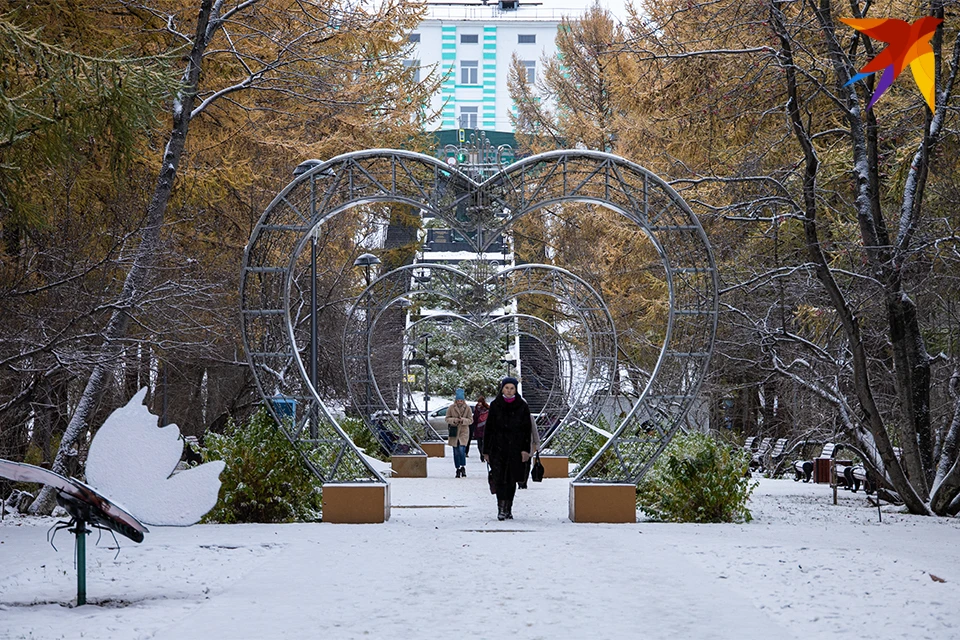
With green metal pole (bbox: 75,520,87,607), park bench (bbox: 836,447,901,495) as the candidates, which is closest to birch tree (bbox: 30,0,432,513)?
green metal pole (bbox: 75,520,87,607)

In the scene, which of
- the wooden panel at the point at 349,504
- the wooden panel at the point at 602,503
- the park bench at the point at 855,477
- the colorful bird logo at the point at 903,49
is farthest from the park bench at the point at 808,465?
the colorful bird logo at the point at 903,49

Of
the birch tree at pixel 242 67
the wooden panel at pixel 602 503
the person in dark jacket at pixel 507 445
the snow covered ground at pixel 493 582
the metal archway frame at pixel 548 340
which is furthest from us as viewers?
the metal archway frame at pixel 548 340

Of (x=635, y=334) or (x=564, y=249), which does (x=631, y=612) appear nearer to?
(x=635, y=334)

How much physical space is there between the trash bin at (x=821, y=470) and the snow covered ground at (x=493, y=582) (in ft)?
34.4

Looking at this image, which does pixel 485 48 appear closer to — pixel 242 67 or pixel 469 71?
pixel 469 71

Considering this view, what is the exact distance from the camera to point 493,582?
9.53 meters

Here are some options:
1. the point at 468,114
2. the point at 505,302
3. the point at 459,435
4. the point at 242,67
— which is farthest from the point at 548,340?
the point at 468,114

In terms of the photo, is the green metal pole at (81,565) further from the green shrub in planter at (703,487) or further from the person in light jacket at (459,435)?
the person in light jacket at (459,435)

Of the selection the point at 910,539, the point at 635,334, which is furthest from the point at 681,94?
the point at 635,334

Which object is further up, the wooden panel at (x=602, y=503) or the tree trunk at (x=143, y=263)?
the tree trunk at (x=143, y=263)

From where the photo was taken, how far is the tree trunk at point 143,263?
48.4 feet

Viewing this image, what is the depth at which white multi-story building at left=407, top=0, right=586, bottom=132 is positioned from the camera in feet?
267

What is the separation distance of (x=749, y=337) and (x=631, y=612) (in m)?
12.3

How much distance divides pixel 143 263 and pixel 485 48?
7000 centimetres
